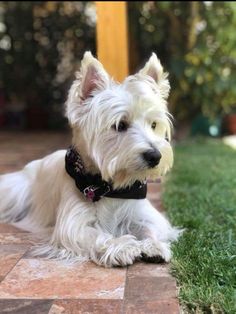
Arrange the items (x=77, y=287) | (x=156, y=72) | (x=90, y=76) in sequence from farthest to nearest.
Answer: (x=156, y=72) → (x=90, y=76) → (x=77, y=287)

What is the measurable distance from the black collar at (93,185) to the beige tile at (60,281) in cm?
41

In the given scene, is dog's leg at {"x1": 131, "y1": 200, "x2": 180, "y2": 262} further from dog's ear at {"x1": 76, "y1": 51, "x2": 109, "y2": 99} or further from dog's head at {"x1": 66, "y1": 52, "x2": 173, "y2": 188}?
dog's ear at {"x1": 76, "y1": 51, "x2": 109, "y2": 99}

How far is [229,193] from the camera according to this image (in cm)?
421

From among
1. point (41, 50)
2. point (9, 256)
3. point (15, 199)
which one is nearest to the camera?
point (9, 256)

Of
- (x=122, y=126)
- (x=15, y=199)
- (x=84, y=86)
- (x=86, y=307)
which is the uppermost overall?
(x=84, y=86)

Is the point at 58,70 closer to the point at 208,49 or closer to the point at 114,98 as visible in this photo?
the point at 208,49

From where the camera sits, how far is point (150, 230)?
2936mm

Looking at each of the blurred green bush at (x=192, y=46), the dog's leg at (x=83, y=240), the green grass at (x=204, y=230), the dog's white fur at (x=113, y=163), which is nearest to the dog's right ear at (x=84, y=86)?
the dog's white fur at (x=113, y=163)

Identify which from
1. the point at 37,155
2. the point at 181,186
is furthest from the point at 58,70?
the point at 181,186

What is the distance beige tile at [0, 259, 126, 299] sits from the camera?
7.18ft

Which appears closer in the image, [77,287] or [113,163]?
[77,287]

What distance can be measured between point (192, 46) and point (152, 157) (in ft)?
19.3

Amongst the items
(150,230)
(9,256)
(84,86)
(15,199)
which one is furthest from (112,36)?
(9,256)

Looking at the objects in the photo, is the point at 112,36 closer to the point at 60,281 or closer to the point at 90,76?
the point at 90,76
